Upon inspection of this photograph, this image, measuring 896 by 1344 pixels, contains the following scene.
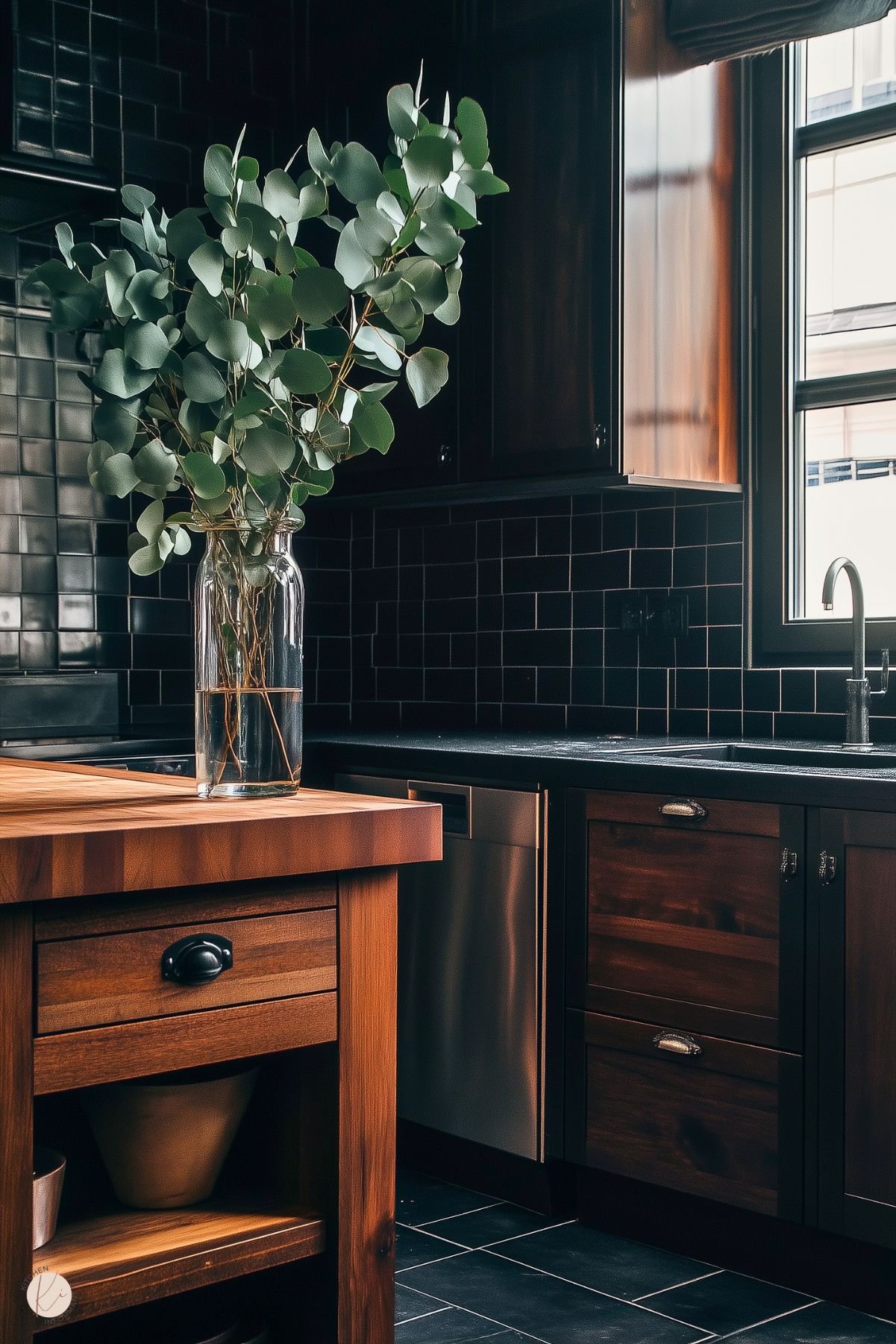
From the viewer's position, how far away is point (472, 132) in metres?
1.45

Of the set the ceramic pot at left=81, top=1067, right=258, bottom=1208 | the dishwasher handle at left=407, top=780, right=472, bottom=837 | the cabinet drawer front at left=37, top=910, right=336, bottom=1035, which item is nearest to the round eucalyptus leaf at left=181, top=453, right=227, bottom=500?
the cabinet drawer front at left=37, top=910, right=336, bottom=1035

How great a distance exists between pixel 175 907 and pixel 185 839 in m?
0.08

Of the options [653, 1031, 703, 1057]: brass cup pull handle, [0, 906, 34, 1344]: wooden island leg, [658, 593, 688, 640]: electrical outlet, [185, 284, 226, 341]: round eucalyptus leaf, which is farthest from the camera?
[658, 593, 688, 640]: electrical outlet

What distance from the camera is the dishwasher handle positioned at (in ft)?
10.5

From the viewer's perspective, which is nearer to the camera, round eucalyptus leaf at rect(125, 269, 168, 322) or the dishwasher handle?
round eucalyptus leaf at rect(125, 269, 168, 322)

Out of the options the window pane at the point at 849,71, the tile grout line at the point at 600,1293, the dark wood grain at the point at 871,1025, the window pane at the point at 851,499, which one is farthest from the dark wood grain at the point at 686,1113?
the window pane at the point at 849,71

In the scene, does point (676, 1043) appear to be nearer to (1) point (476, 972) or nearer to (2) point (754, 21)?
(1) point (476, 972)

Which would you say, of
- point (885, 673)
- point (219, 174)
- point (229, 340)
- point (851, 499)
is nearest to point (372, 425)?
point (229, 340)

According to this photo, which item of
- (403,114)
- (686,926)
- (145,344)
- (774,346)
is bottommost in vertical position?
(686,926)

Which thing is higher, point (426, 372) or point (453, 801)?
point (426, 372)

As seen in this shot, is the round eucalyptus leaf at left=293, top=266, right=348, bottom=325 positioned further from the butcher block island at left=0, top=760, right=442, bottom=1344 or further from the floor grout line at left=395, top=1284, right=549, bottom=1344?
the floor grout line at left=395, top=1284, right=549, bottom=1344

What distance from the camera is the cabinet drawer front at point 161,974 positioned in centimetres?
129

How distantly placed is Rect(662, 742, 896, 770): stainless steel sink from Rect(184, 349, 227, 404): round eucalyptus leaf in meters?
1.76

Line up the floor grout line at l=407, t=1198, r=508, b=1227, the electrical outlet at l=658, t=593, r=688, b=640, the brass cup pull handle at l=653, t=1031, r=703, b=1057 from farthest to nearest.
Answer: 1. the electrical outlet at l=658, t=593, r=688, b=640
2. the floor grout line at l=407, t=1198, r=508, b=1227
3. the brass cup pull handle at l=653, t=1031, r=703, b=1057
